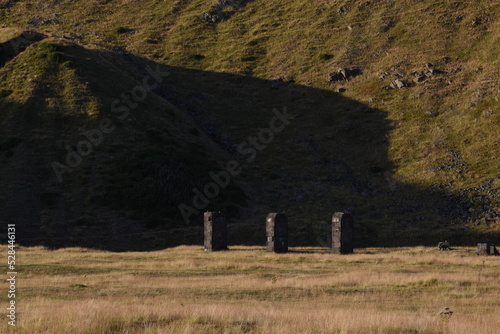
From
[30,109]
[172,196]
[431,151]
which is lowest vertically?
[172,196]

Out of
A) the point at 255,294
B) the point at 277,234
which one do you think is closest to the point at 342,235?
the point at 277,234

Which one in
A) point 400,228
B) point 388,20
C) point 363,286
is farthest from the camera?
point 388,20

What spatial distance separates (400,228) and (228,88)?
162ft

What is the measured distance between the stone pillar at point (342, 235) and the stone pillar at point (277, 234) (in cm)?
373

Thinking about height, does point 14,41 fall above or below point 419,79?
above

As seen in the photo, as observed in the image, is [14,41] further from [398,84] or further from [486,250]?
[486,250]

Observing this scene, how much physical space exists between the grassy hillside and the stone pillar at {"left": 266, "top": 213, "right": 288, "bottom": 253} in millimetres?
9639

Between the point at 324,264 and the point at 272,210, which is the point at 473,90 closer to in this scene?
the point at 272,210

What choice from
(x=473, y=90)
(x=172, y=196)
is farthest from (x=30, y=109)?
(x=473, y=90)

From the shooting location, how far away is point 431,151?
7200 centimetres
